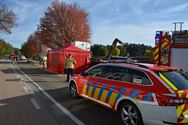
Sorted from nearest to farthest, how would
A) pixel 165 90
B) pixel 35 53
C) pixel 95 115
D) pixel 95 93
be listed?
pixel 165 90
pixel 95 115
pixel 95 93
pixel 35 53

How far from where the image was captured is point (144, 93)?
682cm

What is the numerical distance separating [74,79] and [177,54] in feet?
12.5

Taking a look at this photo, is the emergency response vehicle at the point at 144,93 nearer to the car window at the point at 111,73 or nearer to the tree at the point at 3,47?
the car window at the point at 111,73

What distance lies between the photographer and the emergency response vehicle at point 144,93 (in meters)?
6.33

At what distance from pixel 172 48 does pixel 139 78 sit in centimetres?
433

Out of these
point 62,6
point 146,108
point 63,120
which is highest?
point 62,6

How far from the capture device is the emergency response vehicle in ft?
A: 20.8

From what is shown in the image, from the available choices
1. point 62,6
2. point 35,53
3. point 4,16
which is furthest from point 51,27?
point 35,53

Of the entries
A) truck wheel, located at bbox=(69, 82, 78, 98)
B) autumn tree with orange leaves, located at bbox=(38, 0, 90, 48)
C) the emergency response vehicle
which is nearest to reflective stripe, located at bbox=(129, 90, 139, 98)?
the emergency response vehicle

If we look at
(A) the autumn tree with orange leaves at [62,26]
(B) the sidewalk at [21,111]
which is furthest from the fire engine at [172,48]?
(A) the autumn tree with orange leaves at [62,26]

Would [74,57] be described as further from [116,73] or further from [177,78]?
[177,78]

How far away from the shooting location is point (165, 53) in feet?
37.0

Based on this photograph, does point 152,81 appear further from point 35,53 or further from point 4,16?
point 35,53

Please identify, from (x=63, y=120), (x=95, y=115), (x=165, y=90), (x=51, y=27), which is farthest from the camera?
(x=51, y=27)
